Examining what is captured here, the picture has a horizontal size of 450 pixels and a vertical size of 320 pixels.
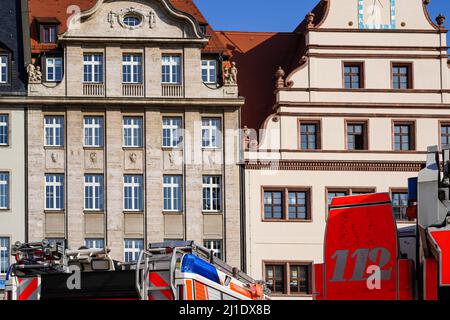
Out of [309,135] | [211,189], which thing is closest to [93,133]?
[211,189]

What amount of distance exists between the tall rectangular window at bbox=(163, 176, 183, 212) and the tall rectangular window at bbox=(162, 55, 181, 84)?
3226 mm

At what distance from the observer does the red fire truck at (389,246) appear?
13539 millimetres

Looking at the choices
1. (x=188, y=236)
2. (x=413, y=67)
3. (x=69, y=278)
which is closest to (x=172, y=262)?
(x=69, y=278)

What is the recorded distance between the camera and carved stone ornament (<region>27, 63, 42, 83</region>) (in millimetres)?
36750

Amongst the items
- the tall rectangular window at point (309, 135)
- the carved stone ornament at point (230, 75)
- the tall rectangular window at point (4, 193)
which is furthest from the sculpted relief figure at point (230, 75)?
the tall rectangular window at point (4, 193)

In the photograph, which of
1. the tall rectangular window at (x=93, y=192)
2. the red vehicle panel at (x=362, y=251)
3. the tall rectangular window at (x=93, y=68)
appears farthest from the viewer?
the tall rectangular window at (x=93, y=68)

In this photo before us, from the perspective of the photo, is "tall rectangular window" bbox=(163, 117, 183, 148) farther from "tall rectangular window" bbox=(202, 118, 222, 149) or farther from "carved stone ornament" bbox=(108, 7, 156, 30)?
"carved stone ornament" bbox=(108, 7, 156, 30)

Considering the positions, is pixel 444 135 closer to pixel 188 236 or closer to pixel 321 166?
pixel 321 166

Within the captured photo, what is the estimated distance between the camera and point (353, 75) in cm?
3734

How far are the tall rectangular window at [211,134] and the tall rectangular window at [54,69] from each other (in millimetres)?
5039

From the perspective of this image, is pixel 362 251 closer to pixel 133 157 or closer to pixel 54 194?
Result: pixel 133 157

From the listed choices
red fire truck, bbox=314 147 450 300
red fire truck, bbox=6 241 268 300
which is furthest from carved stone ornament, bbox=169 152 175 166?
red fire truck, bbox=6 241 268 300

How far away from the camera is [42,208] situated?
3609 cm

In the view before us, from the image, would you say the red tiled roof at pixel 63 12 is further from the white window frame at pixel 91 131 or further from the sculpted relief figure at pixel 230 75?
the white window frame at pixel 91 131
